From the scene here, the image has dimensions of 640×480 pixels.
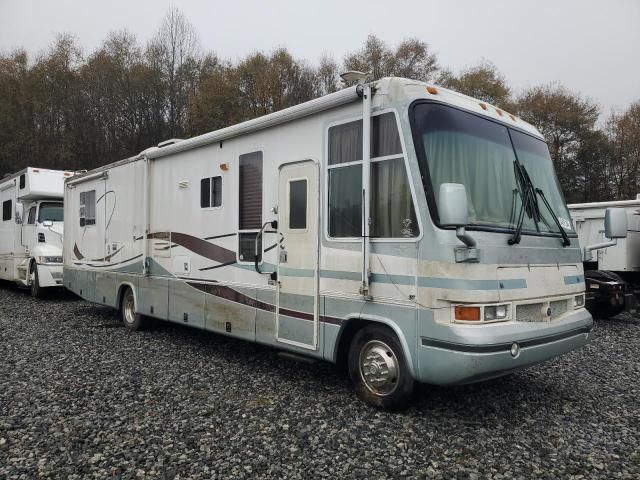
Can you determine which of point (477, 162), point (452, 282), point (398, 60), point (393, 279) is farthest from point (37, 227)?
point (398, 60)

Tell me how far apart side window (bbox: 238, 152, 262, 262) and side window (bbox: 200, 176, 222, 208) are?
1.49 ft

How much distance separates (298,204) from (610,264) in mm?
7827

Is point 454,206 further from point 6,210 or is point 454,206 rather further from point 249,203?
point 6,210

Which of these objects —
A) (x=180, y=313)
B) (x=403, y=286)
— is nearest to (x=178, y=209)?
(x=180, y=313)

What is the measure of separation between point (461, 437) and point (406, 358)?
0.74 metres

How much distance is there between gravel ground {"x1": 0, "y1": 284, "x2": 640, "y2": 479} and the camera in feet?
11.9

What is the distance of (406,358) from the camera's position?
4230 millimetres

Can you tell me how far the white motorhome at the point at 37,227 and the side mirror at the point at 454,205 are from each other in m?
10.9

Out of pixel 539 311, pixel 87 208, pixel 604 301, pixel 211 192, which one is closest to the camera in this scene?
pixel 539 311

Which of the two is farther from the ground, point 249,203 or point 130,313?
point 249,203

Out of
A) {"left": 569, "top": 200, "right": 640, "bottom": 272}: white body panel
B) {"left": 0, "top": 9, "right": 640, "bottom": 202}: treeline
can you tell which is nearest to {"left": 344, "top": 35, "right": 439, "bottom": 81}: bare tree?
{"left": 0, "top": 9, "right": 640, "bottom": 202}: treeline

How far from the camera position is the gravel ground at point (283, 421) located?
3.63 m

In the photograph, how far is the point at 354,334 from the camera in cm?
484

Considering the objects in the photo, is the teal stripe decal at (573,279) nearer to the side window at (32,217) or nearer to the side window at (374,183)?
the side window at (374,183)
